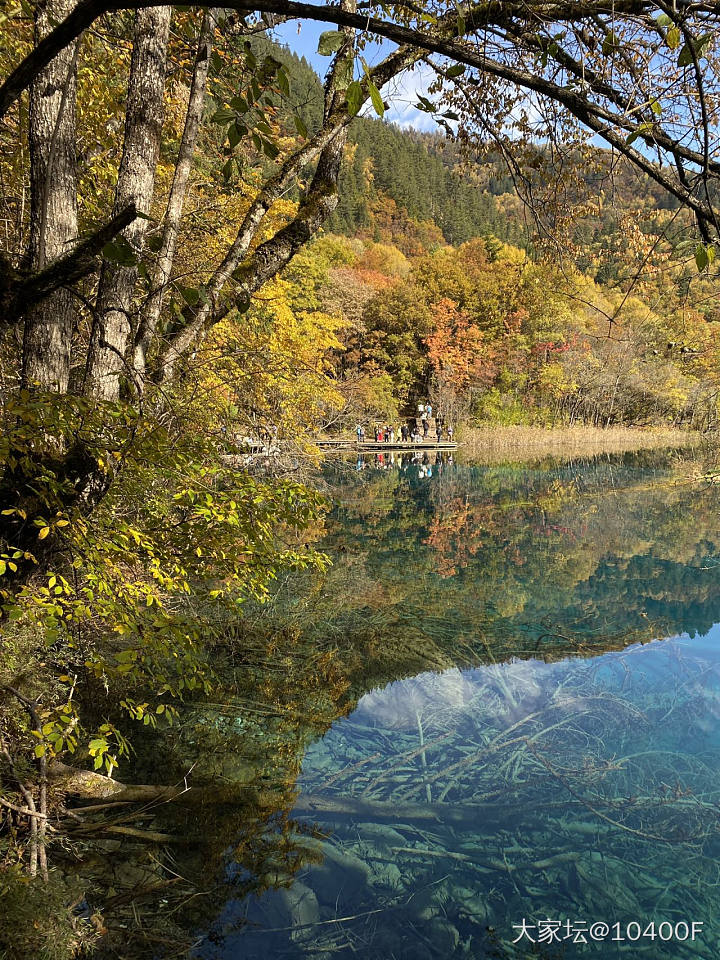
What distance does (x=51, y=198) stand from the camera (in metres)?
2.35

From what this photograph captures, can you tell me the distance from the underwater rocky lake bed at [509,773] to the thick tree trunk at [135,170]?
207cm

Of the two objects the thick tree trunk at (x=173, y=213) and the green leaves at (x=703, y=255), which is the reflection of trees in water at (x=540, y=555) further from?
the green leaves at (x=703, y=255)

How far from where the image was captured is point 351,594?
7652 mm

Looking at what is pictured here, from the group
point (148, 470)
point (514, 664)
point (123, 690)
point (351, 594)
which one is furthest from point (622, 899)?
point (351, 594)

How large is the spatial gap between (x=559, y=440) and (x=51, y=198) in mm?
27345

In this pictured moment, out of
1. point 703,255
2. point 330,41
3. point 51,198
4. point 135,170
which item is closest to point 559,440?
point 135,170

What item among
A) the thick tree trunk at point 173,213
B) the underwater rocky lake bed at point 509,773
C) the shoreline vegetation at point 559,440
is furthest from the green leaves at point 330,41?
the shoreline vegetation at point 559,440

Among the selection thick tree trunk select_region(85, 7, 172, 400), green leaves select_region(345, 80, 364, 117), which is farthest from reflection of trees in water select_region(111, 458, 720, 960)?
green leaves select_region(345, 80, 364, 117)

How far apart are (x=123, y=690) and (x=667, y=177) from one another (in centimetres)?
480

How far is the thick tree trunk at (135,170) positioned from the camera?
2.55 meters

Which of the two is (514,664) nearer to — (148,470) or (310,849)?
(310,849)

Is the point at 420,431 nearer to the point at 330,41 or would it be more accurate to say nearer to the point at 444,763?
the point at 444,763

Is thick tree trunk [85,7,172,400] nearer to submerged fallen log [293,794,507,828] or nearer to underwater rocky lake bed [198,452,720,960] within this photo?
underwater rocky lake bed [198,452,720,960]

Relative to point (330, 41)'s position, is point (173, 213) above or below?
above
